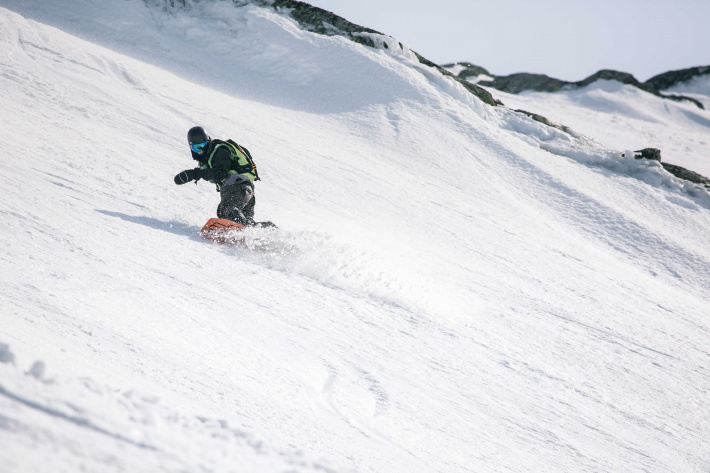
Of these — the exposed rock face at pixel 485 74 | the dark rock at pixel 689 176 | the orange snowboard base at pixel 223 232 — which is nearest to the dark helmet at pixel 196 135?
the orange snowboard base at pixel 223 232

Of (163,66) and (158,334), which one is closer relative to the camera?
(158,334)

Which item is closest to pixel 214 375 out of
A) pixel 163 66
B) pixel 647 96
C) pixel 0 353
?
pixel 0 353

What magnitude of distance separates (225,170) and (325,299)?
107 inches

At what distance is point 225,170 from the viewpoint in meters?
5.75

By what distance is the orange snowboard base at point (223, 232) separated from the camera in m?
4.83

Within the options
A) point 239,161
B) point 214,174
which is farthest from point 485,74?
point 214,174

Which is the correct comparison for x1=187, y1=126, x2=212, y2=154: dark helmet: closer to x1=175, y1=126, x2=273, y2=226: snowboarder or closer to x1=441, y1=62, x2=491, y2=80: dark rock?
x1=175, y1=126, x2=273, y2=226: snowboarder

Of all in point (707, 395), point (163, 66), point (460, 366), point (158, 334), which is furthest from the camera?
point (163, 66)

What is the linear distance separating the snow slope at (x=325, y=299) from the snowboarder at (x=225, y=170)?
2.06 feet

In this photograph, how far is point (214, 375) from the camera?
2.39 metres

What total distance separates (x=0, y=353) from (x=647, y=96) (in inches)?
1240

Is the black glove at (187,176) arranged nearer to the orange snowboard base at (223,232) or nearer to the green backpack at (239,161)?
the green backpack at (239,161)

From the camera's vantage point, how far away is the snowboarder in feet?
18.5

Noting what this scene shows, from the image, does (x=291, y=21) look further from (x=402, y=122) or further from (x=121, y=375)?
(x=121, y=375)
